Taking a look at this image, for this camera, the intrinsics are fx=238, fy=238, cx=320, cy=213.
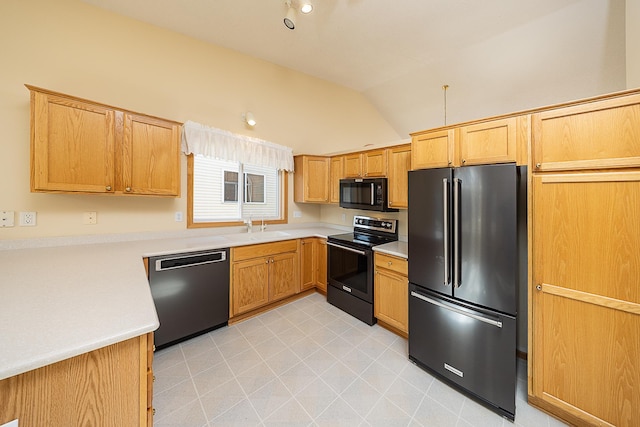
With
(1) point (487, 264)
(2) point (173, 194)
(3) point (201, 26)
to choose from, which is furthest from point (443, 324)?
(3) point (201, 26)

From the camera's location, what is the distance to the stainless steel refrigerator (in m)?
1.54

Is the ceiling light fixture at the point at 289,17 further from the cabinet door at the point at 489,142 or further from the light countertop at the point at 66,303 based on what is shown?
the light countertop at the point at 66,303

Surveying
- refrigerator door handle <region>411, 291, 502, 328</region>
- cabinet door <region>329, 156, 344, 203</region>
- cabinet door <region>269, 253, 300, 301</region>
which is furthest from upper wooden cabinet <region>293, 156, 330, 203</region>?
refrigerator door handle <region>411, 291, 502, 328</region>

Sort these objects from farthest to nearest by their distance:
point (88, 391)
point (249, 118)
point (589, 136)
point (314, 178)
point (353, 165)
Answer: point (314, 178) → point (353, 165) → point (249, 118) → point (589, 136) → point (88, 391)

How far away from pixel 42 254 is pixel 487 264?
10.8ft

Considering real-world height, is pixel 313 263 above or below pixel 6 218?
below

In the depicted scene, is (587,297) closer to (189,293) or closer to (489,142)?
(489,142)

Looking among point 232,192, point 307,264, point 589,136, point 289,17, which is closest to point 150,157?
point 232,192

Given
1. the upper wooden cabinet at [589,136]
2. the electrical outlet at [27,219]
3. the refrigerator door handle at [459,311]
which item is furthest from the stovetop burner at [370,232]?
the electrical outlet at [27,219]

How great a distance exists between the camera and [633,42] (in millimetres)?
1800

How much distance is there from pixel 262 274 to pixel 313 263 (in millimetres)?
834

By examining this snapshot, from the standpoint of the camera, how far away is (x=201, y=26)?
2574mm

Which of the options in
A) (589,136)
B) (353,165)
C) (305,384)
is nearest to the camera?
(589,136)

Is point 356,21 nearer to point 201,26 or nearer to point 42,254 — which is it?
point 201,26
